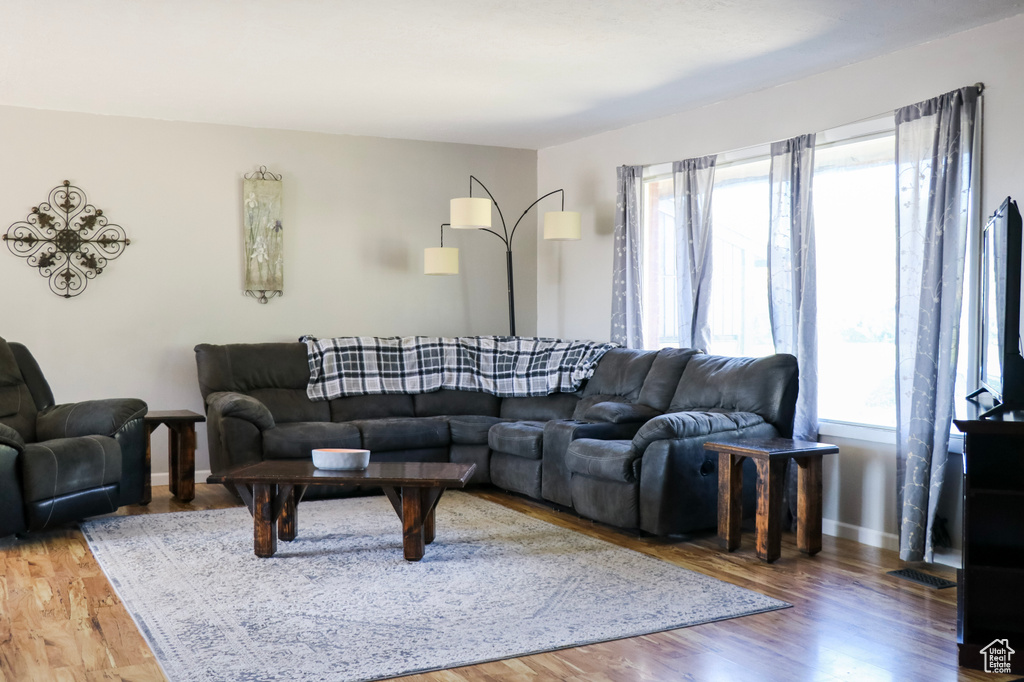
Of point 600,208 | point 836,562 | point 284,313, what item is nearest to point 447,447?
point 284,313

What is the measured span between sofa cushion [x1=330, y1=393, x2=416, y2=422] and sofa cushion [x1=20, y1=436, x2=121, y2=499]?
5.05ft

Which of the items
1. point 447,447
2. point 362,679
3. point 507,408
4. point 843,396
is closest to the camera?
point 362,679

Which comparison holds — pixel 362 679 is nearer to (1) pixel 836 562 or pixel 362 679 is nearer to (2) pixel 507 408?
(1) pixel 836 562

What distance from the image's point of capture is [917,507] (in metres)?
4.07

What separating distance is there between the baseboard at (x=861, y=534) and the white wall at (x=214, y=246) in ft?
10.5

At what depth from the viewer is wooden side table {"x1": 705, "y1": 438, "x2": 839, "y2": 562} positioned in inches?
159

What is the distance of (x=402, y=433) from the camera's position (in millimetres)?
5641

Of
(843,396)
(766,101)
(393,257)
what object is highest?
(766,101)

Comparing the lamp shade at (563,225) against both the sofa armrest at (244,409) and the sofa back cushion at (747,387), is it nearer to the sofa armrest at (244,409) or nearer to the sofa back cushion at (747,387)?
the sofa back cushion at (747,387)

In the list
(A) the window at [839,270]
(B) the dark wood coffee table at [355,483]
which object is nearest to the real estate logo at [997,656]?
(A) the window at [839,270]

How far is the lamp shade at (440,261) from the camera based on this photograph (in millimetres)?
6348

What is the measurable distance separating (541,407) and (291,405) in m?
1.61

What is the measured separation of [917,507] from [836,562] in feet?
1.42

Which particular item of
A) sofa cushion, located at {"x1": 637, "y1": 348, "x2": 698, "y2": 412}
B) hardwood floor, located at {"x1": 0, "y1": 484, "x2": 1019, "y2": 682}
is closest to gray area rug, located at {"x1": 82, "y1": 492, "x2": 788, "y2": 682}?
hardwood floor, located at {"x1": 0, "y1": 484, "x2": 1019, "y2": 682}
